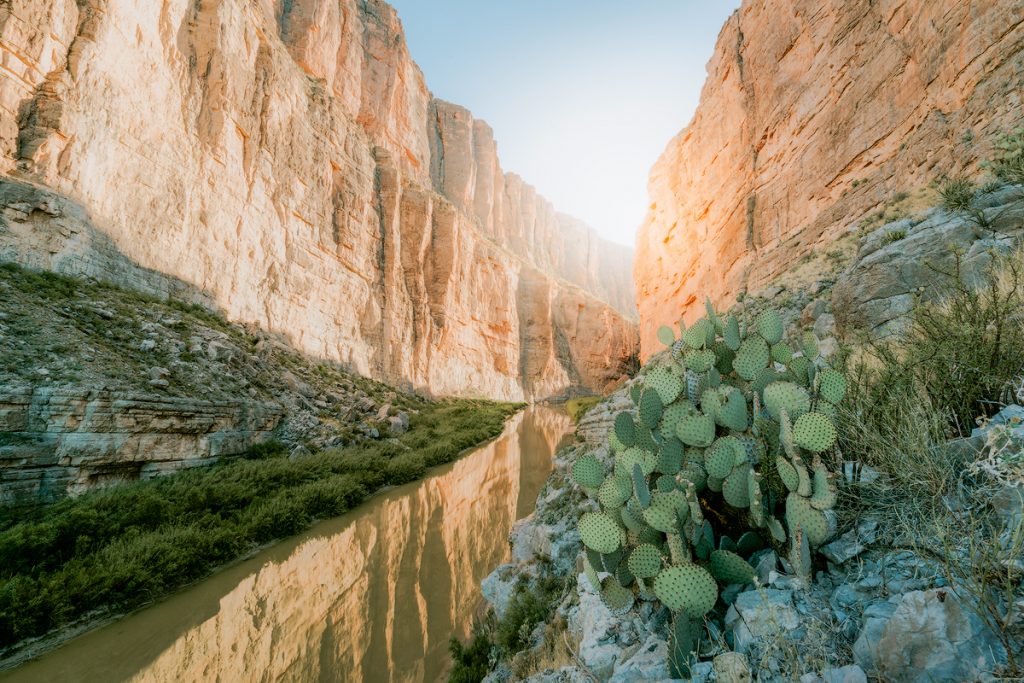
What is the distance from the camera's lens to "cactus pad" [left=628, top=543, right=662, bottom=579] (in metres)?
2.33

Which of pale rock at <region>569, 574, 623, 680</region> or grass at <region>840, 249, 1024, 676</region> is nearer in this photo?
grass at <region>840, 249, 1024, 676</region>

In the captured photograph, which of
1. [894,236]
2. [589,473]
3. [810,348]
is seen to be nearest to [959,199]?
[894,236]

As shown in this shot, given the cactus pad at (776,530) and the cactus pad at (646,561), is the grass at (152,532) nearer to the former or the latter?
the cactus pad at (646,561)

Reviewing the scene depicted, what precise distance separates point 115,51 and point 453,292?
27.1 metres

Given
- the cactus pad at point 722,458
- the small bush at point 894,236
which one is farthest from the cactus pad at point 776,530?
the small bush at point 894,236

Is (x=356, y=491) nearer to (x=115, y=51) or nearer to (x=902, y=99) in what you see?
(x=115, y=51)

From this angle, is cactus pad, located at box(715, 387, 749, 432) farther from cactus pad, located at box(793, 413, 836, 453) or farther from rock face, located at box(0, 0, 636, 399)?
rock face, located at box(0, 0, 636, 399)

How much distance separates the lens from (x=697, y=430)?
2.62 m

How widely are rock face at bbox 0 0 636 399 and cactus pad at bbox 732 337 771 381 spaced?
1764 centimetres

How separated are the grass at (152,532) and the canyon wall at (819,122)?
745 inches

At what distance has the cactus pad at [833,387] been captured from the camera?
251 cm

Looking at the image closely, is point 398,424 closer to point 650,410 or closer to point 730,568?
point 650,410

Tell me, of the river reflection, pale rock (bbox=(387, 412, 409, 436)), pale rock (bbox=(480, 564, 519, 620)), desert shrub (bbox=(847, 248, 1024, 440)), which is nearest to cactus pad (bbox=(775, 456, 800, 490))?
desert shrub (bbox=(847, 248, 1024, 440))

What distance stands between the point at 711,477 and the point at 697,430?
0.29 m
